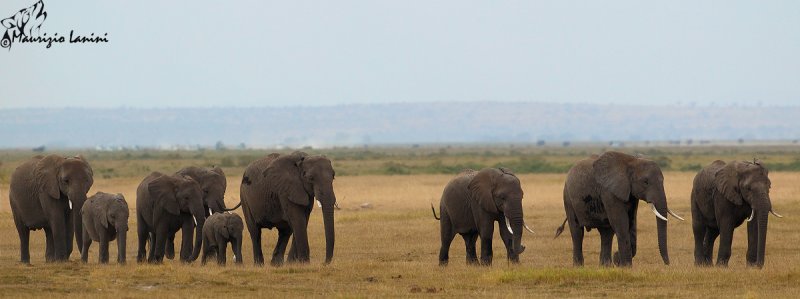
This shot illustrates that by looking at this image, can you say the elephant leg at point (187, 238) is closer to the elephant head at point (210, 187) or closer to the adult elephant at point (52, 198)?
A: the elephant head at point (210, 187)

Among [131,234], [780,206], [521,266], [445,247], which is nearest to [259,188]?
[445,247]

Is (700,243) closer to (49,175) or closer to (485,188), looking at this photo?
(485,188)

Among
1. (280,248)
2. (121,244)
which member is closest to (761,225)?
(280,248)

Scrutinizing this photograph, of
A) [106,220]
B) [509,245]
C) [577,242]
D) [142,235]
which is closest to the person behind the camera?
[509,245]

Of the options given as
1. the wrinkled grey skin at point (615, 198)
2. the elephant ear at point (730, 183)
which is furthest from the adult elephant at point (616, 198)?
the elephant ear at point (730, 183)

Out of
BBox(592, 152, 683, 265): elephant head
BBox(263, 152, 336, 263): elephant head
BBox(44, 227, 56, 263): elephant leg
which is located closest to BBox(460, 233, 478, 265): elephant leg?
BBox(263, 152, 336, 263): elephant head

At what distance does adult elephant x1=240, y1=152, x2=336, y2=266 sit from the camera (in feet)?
83.3

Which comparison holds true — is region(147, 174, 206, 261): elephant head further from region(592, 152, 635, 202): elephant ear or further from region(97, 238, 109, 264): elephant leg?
region(592, 152, 635, 202): elephant ear

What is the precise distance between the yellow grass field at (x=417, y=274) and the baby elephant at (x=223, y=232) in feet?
1.00

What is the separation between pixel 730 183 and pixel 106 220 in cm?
1113

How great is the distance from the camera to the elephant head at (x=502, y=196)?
24.5m

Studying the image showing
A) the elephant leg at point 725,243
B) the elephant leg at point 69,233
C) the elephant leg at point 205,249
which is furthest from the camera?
the elephant leg at point 69,233

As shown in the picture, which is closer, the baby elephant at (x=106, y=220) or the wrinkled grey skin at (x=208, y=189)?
the baby elephant at (x=106, y=220)

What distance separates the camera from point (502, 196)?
81.0 ft
